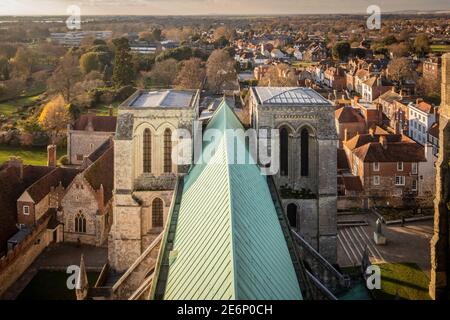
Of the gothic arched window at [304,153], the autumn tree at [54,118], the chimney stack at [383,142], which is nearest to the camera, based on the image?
the gothic arched window at [304,153]

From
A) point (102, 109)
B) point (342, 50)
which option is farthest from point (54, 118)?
point (342, 50)

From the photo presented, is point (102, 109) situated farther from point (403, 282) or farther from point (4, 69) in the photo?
point (403, 282)

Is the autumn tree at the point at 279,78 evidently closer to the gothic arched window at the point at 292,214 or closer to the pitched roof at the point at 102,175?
the pitched roof at the point at 102,175

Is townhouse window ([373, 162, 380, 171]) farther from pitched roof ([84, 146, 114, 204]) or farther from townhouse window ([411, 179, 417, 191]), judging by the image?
pitched roof ([84, 146, 114, 204])

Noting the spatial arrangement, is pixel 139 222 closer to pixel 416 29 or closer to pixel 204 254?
pixel 204 254

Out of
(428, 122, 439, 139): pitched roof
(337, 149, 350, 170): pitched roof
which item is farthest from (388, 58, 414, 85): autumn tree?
(337, 149, 350, 170): pitched roof

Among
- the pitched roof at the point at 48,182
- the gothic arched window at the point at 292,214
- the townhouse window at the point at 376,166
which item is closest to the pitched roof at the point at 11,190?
the pitched roof at the point at 48,182
